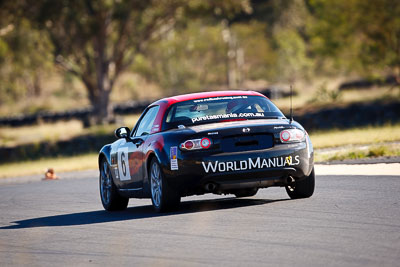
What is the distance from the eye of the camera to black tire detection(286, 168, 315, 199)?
11.4 metres

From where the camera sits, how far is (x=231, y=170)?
34.5 feet

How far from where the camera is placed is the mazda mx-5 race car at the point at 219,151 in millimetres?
10547

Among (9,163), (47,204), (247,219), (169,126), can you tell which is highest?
(169,126)

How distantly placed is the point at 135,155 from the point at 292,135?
7.42 feet

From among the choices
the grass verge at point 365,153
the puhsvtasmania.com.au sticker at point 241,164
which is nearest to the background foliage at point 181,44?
the grass verge at point 365,153

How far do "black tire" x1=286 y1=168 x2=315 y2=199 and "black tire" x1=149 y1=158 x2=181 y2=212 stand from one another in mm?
1561

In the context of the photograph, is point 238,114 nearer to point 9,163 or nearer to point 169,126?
point 169,126

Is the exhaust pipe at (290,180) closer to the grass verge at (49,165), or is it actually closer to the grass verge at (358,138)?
the grass verge at (358,138)

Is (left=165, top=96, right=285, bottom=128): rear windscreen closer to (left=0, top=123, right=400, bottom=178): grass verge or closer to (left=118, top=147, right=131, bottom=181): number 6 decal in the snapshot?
(left=118, top=147, right=131, bottom=181): number 6 decal

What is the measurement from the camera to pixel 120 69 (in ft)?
144

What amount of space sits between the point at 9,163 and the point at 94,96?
925 centimetres

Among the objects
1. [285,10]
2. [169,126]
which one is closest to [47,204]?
[169,126]

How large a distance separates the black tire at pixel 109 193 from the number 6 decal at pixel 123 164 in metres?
0.43

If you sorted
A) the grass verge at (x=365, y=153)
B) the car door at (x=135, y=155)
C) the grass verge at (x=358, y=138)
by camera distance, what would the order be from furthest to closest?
the grass verge at (x=358, y=138), the grass verge at (x=365, y=153), the car door at (x=135, y=155)
